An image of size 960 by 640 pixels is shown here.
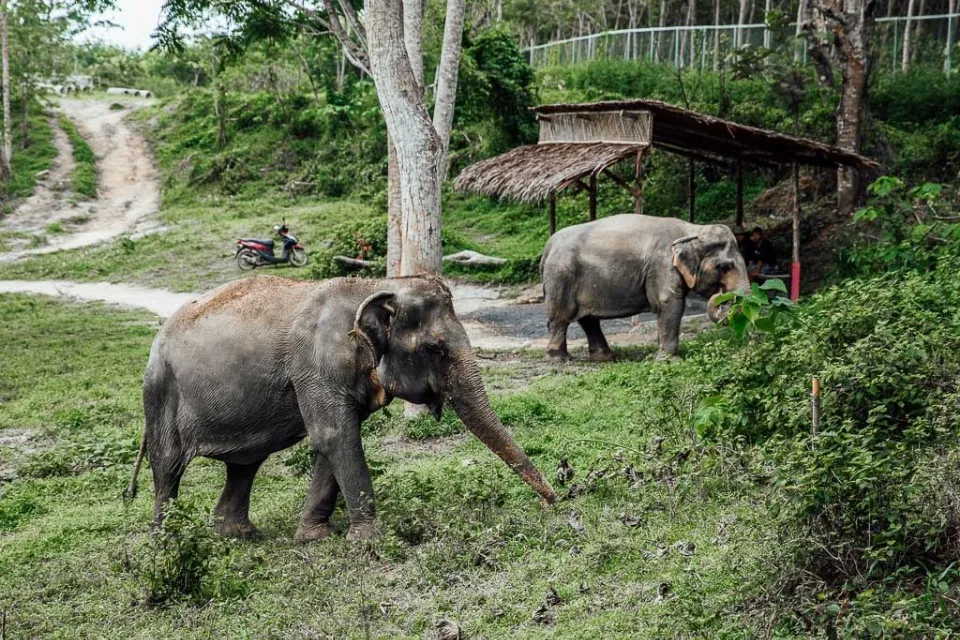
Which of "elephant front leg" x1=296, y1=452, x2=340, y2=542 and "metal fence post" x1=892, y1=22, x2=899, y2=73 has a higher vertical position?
"metal fence post" x1=892, y1=22, x2=899, y2=73

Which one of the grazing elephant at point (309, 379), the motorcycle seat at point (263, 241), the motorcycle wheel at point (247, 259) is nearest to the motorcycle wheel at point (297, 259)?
the motorcycle seat at point (263, 241)

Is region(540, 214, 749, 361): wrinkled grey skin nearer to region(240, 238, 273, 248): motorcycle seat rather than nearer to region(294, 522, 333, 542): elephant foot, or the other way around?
region(294, 522, 333, 542): elephant foot

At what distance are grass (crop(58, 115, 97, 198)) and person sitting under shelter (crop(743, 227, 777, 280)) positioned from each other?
24.4 meters

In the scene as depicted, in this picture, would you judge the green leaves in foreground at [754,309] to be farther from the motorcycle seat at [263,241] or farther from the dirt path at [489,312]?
the motorcycle seat at [263,241]

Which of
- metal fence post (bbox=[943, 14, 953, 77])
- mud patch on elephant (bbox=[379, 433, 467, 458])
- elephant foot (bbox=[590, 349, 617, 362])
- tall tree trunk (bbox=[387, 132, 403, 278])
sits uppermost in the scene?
metal fence post (bbox=[943, 14, 953, 77])

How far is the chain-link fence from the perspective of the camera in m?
27.8

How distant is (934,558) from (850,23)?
48.0 ft

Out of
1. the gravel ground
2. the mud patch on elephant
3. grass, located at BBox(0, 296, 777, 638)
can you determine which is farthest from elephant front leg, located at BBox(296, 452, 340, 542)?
the gravel ground

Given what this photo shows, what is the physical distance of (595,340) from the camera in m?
14.7

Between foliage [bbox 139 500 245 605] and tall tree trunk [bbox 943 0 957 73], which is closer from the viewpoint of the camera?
foliage [bbox 139 500 245 605]

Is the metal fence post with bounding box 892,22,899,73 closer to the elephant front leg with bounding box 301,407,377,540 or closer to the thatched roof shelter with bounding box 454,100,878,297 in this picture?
the thatched roof shelter with bounding box 454,100,878,297

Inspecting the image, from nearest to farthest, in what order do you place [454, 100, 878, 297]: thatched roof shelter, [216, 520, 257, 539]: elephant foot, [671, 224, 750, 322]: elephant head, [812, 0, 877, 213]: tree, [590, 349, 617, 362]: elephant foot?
[216, 520, 257, 539]: elephant foot → [671, 224, 750, 322]: elephant head → [590, 349, 617, 362]: elephant foot → [454, 100, 878, 297]: thatched roof shelter → [812, 0, 877, 213]: tree

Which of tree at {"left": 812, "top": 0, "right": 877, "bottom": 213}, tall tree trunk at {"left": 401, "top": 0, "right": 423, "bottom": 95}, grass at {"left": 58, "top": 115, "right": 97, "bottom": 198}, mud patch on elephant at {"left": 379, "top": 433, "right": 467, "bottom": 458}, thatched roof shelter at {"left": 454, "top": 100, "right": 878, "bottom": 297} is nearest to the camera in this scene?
mud patch on elephant at {"left": 379, "top": 433, "right": 467, "bottom": 458}

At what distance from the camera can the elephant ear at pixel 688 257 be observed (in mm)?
13648
